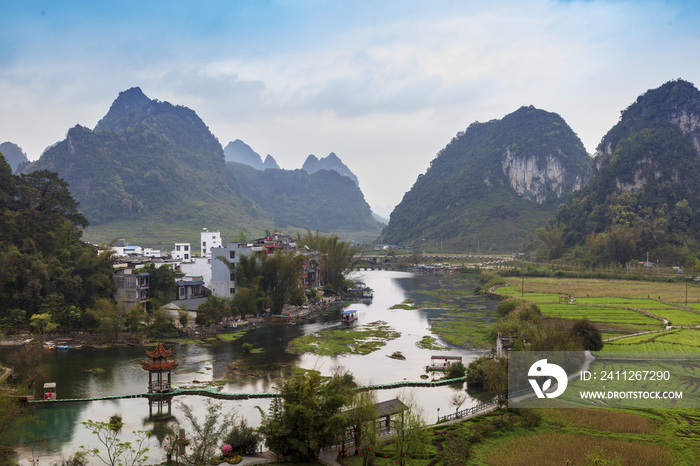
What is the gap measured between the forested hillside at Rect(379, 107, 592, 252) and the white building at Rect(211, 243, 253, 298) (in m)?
104

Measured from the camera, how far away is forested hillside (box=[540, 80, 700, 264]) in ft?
293

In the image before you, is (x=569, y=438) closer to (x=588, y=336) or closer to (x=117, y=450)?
(x=588, y=336)

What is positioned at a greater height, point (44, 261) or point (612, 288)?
point (44, 261)

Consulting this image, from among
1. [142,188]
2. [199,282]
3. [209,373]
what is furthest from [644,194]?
Result: [142,188]

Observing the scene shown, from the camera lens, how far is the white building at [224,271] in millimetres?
53500

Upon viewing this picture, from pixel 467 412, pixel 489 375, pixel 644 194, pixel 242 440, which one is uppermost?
pixel 644 194

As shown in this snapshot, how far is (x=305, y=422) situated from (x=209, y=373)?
14632 mm

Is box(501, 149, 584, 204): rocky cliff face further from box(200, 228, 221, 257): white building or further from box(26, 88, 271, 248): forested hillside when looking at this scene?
box(200, 228, 221, 257): white building

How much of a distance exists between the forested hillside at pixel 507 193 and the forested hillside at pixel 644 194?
31671 millimetres

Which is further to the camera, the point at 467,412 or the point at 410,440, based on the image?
the point at 467,412

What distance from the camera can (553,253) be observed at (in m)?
104

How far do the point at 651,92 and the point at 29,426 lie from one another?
144444mm

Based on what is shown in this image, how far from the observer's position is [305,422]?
18828 mm

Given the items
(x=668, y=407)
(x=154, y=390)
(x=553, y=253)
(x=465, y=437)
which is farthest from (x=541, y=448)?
(x=553, y=253)
